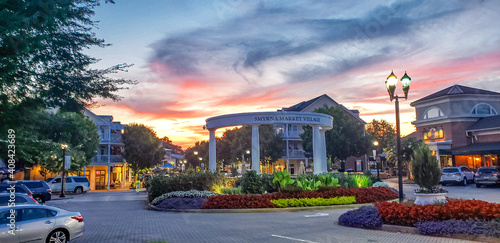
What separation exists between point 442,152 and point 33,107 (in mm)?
45597

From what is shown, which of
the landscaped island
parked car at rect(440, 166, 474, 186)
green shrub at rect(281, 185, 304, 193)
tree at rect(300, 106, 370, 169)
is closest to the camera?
the landscaped island

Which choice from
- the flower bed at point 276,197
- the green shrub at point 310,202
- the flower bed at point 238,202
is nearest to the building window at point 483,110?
the flower bed at point 276,197

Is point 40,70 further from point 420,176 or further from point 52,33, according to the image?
point 420,176

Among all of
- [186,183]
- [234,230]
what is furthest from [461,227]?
[186,183]

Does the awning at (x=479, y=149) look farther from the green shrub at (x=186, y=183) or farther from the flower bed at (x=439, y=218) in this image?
the flower bed at (x=439, y=218)

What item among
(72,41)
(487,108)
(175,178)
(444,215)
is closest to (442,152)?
(487,108)

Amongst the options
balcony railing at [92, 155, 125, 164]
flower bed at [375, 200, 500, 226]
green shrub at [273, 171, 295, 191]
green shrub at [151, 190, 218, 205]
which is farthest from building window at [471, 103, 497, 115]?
balcony railing at [92, 155, 125, 164]

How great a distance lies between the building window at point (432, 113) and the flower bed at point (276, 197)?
1252 inches

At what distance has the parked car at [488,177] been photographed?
3181 cm

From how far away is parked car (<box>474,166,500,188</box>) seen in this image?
3181cm

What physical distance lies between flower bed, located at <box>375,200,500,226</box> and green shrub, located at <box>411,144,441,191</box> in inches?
51.6

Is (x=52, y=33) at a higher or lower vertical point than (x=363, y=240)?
higher

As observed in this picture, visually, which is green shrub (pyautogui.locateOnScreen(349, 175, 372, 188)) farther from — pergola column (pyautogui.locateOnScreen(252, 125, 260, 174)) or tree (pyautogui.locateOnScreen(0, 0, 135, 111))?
tree (pyautogui.locateOnScreen(0, 0, 135, 111))

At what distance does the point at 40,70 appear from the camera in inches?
440
